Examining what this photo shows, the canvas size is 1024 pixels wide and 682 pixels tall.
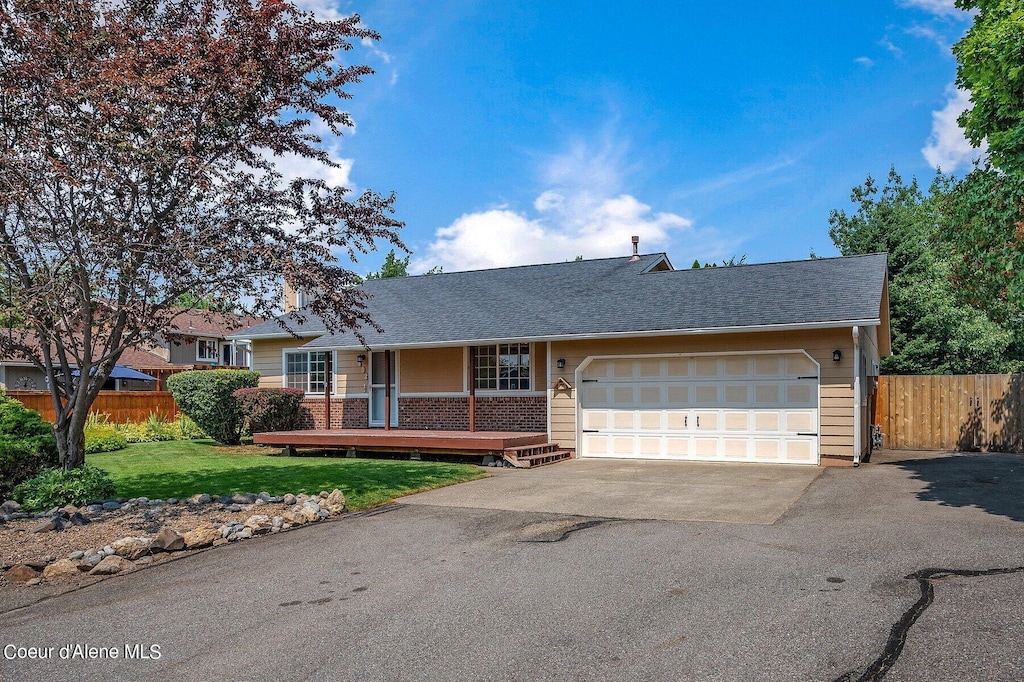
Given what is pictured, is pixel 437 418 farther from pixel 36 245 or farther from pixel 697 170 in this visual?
pixel 697 170

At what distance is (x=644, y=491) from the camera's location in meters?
11.1

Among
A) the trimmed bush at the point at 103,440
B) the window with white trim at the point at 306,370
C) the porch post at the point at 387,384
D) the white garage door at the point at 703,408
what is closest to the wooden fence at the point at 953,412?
the white garage door at the point at 703,408

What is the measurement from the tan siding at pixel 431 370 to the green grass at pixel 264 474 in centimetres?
293

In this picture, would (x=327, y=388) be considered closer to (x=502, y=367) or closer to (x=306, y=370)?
(x=306, y=370)

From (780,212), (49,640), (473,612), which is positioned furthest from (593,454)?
(780,212)

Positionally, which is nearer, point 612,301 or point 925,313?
point 612,301

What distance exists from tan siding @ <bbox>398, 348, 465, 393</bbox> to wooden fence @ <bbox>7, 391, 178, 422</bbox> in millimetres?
9901

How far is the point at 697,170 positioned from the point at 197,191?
18.8 metres

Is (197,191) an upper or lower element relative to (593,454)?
upper

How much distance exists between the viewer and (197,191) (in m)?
8.93

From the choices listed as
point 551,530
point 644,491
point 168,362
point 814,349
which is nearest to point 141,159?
point 551,530

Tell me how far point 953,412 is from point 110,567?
18.2 meters

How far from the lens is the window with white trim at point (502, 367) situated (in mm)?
17266

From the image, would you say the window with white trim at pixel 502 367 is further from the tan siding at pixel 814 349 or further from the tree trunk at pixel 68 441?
the tree trunk at pixel 68 441
